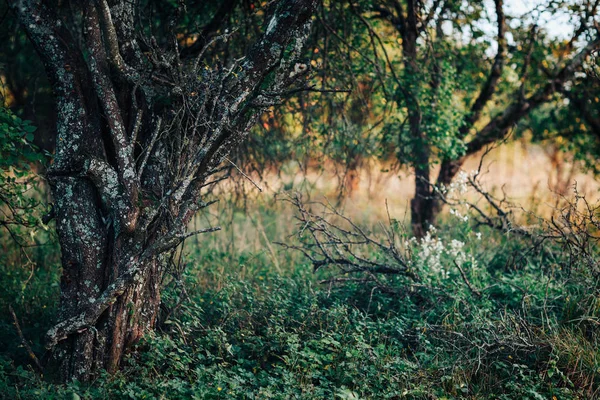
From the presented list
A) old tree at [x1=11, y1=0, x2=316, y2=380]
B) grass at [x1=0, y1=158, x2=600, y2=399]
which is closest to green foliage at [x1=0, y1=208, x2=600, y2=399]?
grass at [x1=0, y1=158, x2=600, y2=399]

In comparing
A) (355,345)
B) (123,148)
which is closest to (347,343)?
(355,345)

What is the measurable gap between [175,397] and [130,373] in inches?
20.2

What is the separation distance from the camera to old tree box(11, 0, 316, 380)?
392 centimetres

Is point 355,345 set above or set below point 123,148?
below

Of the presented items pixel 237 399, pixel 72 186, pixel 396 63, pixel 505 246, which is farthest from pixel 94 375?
pixel 396 63

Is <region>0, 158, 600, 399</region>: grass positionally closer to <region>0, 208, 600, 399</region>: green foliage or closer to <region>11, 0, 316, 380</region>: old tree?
<region>0, 208, 600, 399</region>: green foliage

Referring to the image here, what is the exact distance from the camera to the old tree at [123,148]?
392cm

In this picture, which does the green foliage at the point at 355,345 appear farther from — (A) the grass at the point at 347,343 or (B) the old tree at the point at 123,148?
(B) the old tree at the point at 123,148

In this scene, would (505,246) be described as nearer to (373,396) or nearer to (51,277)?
(373,396)

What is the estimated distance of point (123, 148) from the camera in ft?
12.9

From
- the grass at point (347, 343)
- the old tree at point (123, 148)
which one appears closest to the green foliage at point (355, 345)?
the grass at point (347, 343)

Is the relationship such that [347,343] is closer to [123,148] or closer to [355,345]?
[355,345]

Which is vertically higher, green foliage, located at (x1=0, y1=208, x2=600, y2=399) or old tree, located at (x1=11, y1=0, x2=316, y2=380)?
old tree, located at (x1=11, y1=0, x2=316, y2=380)

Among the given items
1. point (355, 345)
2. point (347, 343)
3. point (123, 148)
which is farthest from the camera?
point (347, 343)
